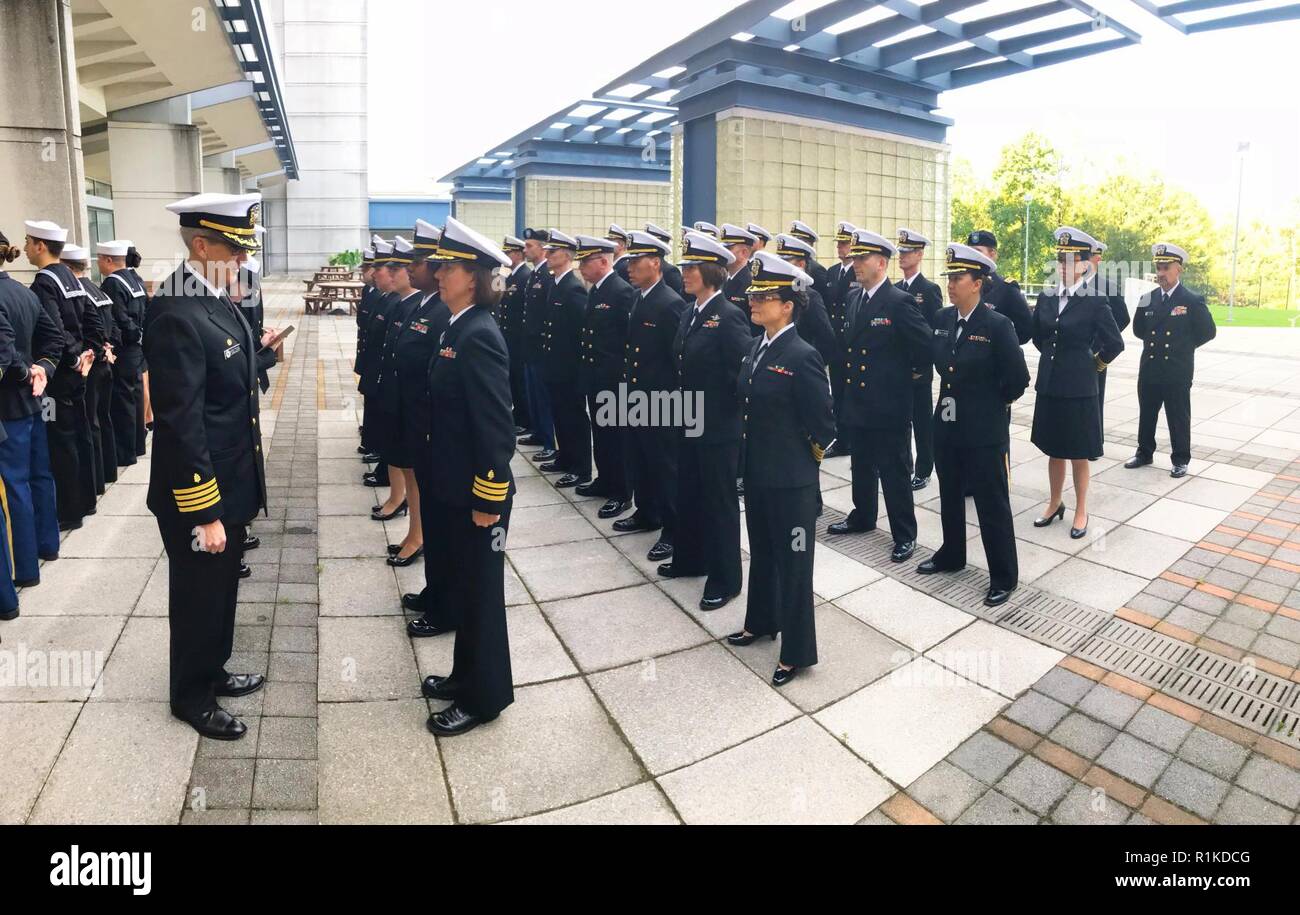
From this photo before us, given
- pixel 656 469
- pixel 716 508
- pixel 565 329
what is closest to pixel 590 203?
pixel 565 329

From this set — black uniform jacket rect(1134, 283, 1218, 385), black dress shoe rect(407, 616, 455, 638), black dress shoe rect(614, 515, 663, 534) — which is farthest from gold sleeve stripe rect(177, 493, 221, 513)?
black uniform jacket rect(1134, 283, 1218, 385)

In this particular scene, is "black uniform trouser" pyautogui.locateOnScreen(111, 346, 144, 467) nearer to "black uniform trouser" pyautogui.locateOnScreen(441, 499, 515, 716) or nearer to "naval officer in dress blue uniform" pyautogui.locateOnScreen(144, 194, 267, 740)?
"naval officer in dress blue uniform" pyautogui.locateOnScreen(144, 194, 267, 740)

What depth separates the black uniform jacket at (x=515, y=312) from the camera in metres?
9.95

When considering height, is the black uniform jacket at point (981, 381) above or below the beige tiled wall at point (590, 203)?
below

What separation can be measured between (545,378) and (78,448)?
3.88 m

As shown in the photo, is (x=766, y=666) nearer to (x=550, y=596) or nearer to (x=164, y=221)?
(x=550, y=596)

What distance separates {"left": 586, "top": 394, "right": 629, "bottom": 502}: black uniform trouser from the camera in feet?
25.4

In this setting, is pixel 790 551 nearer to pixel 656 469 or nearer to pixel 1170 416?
pixel 656 469

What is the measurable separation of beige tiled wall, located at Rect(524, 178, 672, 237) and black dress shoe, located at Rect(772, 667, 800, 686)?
82.9 ft

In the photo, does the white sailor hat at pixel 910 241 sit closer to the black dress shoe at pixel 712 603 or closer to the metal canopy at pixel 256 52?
the black dress shoe at pixel 712 603

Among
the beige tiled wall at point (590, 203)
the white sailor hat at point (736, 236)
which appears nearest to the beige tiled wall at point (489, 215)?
the beige tiled wall at point (590, 203)

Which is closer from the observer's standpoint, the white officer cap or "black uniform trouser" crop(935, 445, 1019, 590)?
"black uniform trouser" crop(935, 445, 1019, 590)

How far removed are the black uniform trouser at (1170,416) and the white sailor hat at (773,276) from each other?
242 inches

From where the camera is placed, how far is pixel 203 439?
3.79 m
